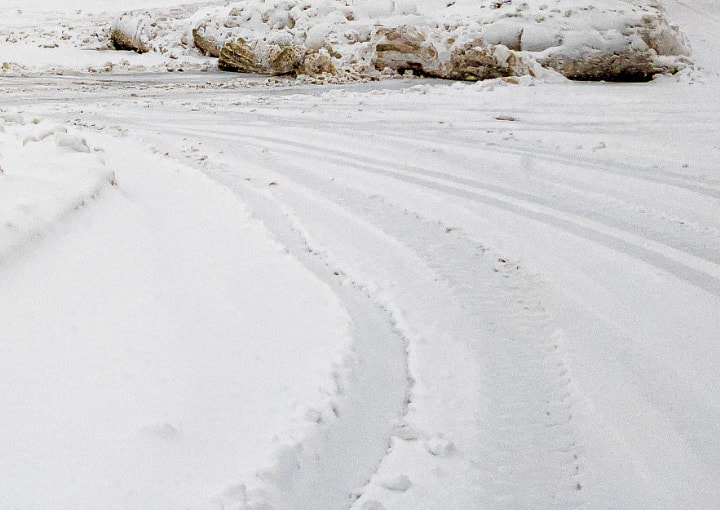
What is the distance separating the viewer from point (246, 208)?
2.99 meters

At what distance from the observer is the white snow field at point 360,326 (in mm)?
1368

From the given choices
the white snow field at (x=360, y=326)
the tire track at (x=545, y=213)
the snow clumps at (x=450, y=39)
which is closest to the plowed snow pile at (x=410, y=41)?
the snow clumps at (x=450, y=39)

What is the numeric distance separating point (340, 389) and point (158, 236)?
1168 mm

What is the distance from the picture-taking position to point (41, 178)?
2605mm

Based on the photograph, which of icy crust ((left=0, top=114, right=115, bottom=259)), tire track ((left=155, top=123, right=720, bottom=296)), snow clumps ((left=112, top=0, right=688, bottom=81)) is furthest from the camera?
snow clumps ((left=112, top=0, right=688, bottom=81))

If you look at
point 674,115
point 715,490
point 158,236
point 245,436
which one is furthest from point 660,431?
point 674,115

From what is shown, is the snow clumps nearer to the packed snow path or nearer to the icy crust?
the packed snow path

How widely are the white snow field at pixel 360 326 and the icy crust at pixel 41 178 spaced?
0.05 ft

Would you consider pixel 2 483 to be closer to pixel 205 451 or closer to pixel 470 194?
pixel 205 451

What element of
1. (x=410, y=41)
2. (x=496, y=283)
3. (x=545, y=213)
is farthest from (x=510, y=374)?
(x=410, y=41)

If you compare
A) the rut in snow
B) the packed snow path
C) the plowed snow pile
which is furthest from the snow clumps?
the rut in snow

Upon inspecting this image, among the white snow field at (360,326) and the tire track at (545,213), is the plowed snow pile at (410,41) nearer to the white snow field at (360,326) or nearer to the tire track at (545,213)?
the white snow field at (360,326)

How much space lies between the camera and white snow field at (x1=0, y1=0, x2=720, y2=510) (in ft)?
4.49

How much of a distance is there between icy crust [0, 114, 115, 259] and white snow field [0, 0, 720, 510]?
15 millimetres
